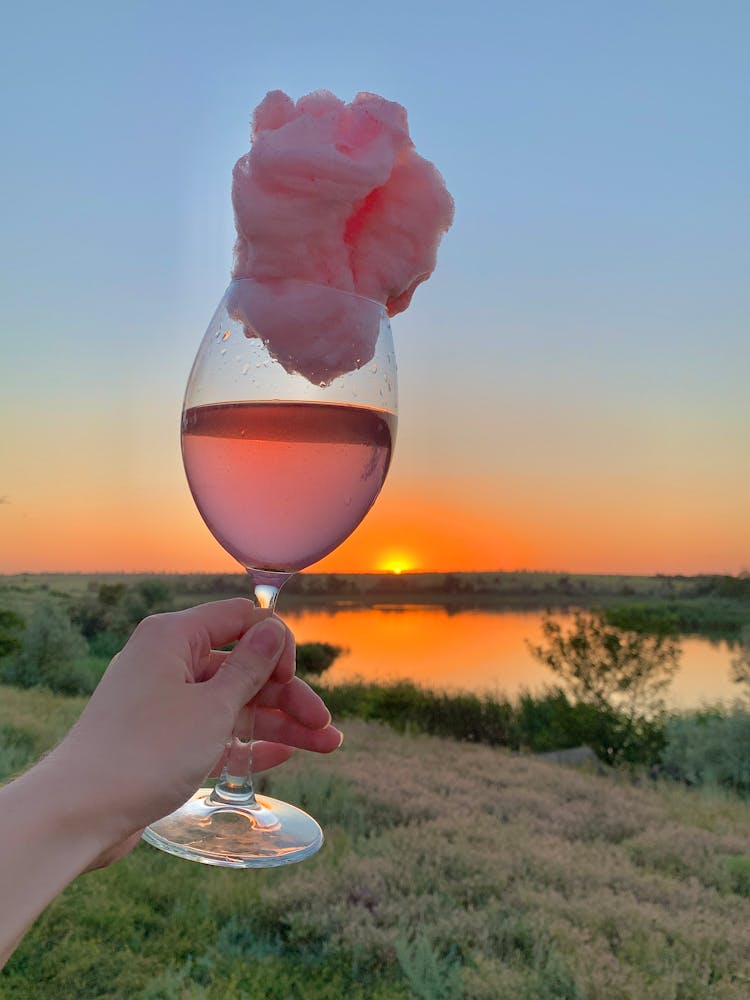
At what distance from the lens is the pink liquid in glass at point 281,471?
1012mm

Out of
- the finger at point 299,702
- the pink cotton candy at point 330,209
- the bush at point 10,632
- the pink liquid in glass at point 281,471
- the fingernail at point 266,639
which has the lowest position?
the bush at point 10,632

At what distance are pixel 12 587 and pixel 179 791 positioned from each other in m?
5.73

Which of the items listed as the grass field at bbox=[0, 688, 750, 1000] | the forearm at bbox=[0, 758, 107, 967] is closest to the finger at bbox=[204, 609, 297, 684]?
the forearm at bbox=[0, 758, 107, 967]

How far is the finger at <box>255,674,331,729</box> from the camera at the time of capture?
4.42 ft

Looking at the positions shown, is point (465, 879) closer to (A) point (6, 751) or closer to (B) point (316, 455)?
(B) point (316, 455)

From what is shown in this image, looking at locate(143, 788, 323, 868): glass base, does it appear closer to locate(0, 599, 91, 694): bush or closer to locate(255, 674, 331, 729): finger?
locate(255, 674, 331, 729): finger

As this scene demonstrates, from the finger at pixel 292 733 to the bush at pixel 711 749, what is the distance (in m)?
3.88

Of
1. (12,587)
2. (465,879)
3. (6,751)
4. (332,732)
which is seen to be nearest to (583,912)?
(465,879)

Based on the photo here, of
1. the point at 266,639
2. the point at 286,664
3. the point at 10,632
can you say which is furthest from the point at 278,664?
the point at 10,632

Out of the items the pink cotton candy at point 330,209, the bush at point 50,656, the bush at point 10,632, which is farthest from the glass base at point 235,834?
the bush at point 10,632

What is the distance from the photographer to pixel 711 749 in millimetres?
4879

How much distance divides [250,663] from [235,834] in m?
0.22

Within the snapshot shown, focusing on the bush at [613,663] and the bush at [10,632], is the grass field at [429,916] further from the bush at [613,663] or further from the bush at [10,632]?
the bush at [10,632]

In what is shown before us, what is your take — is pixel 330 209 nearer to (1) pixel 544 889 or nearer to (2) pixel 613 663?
(1) pixel 544 889
